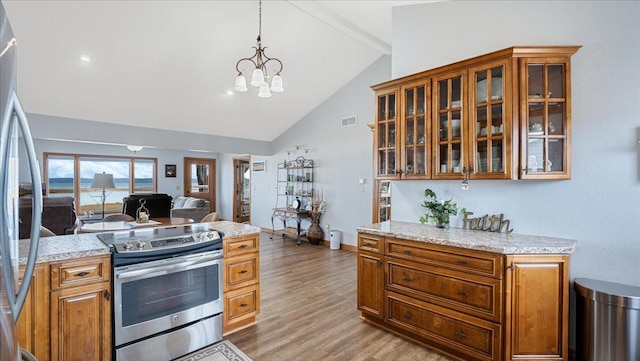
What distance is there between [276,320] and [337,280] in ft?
4.55

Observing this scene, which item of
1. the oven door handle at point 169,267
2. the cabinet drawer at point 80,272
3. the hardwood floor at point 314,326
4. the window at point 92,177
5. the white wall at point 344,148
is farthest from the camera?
the window at point 92,177

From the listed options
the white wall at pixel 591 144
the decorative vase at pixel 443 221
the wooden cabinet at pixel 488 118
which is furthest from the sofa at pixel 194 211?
the white wall at pixel 591 144

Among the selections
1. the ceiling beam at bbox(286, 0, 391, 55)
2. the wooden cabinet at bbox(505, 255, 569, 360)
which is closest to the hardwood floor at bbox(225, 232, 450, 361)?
the wooden cabinet at bbox(505, 255, 569, 360)

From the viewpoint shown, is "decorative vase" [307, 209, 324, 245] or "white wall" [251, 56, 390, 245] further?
"decorative vase" [307, 209, 324, 245]

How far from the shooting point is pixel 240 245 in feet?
9.27

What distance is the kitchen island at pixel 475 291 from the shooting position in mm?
2174

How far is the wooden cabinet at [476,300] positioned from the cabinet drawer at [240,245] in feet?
4.08

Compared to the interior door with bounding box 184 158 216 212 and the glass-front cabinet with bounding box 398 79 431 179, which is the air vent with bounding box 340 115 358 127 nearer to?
the glass-front cabinet with bounding box 398 79 431 179

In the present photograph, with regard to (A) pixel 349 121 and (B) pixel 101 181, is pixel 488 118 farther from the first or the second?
(B) pixel 101 181

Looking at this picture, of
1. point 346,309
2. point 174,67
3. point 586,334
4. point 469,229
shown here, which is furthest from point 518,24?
point 174,67

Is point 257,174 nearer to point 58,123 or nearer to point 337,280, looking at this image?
point 58,123

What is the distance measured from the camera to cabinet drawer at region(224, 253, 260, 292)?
273 cm

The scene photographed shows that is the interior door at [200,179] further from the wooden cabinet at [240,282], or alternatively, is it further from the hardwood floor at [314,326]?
the wooden cabinet at [240,282]

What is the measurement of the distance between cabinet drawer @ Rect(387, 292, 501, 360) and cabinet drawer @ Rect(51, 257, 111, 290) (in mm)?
2296
